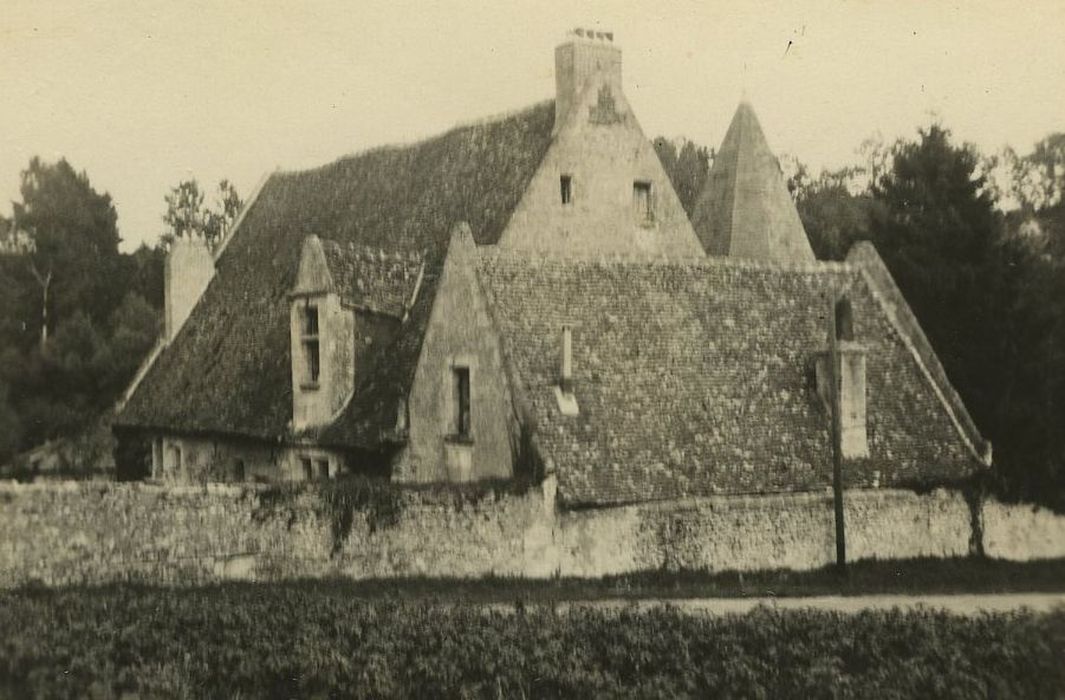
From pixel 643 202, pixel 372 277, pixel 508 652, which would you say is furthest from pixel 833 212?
pixel 508 652

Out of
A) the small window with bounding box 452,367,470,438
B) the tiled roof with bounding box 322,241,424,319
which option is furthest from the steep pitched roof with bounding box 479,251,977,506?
the tiled roof with bounding box 322,241,424,319

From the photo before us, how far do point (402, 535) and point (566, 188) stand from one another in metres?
12.1

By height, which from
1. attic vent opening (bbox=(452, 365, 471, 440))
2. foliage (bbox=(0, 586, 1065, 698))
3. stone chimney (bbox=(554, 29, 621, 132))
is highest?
stone chimney (bbox=(554, 29, 621, 132))

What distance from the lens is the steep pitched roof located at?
2364 cm

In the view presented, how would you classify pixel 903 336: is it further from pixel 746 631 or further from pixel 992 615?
pixel 746 631

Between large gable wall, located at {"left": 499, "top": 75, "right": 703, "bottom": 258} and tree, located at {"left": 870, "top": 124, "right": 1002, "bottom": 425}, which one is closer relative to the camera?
large gable wall, located at {"left": 499, "top": 75, "right": 703, "bottom": 258}

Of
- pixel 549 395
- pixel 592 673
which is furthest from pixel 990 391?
pixel 592 673

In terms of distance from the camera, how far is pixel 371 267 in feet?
96.2

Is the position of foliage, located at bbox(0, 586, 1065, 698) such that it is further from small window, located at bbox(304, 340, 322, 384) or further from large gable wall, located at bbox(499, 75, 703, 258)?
large gable wall, located at bbox(499, 75, 703, 258)

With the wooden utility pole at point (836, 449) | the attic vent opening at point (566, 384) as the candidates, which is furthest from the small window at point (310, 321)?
the wooden utility pole at point (836, 449)

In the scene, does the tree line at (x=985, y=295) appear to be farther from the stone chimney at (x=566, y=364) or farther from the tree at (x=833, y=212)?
the stone chimney at (x=566, y=364)

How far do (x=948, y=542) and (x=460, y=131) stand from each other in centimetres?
1768

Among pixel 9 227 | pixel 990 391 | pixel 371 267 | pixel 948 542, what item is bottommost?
pixel 948 542

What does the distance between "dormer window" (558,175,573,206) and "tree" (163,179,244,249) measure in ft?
145
